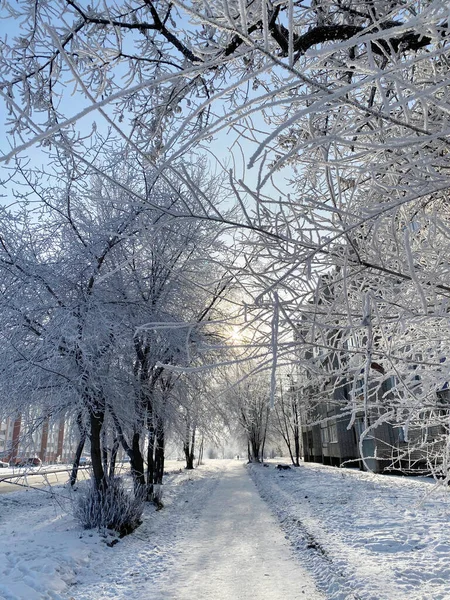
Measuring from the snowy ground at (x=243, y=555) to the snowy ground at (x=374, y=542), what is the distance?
2cm

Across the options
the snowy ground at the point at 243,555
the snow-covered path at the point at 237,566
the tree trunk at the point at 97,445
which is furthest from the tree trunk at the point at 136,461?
the snow-covered path at the point at 237,566

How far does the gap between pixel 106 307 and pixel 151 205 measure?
6.71m

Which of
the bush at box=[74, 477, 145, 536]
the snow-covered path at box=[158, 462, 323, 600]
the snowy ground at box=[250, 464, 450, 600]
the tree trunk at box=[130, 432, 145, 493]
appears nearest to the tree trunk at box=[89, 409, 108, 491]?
the bush at box=[74, 477, 145, 536]

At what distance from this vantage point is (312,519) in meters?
9.02

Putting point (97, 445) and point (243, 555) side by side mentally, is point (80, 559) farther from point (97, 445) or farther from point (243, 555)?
point (97, 445)

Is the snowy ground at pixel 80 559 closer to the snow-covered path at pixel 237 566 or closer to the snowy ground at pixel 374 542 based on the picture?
the snow-covered path at pixel 237 566

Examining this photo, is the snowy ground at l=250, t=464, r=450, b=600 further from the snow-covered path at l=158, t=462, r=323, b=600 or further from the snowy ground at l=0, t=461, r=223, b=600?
the snowy ground at l=0, t=461, r=223, b=600

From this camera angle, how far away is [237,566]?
19.6 ft

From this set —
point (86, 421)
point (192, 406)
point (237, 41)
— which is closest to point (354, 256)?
point (237, 41)

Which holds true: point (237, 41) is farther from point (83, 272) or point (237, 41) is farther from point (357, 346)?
point (83, 272)

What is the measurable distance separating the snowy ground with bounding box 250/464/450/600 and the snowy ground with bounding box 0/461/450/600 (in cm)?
2

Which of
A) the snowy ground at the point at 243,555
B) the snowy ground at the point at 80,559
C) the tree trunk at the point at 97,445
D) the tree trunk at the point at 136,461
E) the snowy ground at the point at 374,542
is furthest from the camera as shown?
the tree trunk at the point at 136,461

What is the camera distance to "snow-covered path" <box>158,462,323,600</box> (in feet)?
16.0

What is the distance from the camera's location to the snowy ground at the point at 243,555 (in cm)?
485
